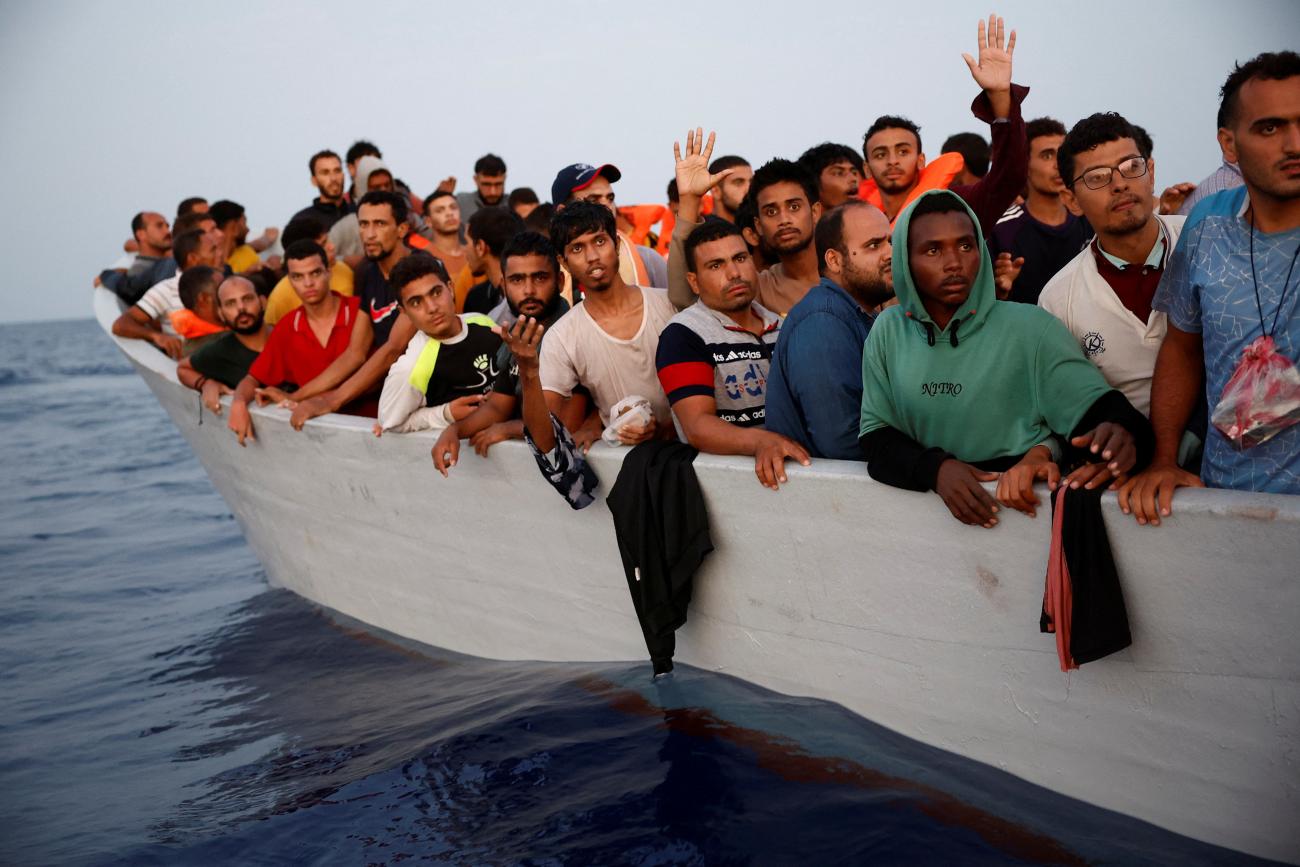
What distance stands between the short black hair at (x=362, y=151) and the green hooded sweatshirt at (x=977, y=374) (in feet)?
27.1

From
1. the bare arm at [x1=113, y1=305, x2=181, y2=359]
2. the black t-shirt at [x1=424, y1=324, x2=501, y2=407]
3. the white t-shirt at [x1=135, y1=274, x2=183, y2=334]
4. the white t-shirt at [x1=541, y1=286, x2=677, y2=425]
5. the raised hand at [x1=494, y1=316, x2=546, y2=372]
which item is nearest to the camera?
the raised hand at [x1=494, y1=316, x2=546, y2=372]

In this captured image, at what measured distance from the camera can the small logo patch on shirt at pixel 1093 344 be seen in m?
3.48

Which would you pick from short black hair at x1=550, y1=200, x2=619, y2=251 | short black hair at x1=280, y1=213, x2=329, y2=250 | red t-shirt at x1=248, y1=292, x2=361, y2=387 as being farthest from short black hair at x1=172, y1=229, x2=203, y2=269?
short black hair at x1=550, y1=200, x2=619, y2=251

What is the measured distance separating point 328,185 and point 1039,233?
22.8 ft

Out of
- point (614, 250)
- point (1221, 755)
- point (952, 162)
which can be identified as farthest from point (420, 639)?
point (1221, 755)

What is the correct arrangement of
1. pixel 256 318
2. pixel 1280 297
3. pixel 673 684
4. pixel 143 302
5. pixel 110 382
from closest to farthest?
1. pixel 1280 297
2. pixel 673 684
3. pixel 256 318
4. pixel 143 302
5. pixel 110 382

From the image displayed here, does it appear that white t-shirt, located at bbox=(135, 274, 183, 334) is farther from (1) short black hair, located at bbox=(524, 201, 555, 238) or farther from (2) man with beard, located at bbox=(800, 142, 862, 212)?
(2) man with beard, located at bbox=(800, 142, 862, 212)

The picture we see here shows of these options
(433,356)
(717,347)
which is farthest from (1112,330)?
(433,356)

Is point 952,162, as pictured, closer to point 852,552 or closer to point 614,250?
point 614,250

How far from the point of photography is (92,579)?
10344 mm

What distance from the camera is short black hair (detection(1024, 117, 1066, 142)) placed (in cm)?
575

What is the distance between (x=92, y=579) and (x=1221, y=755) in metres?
9.79

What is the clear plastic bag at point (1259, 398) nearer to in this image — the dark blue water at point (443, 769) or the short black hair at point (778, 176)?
the dark blue water at point (443, 769)

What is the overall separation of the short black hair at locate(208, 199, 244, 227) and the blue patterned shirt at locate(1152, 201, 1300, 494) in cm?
929
